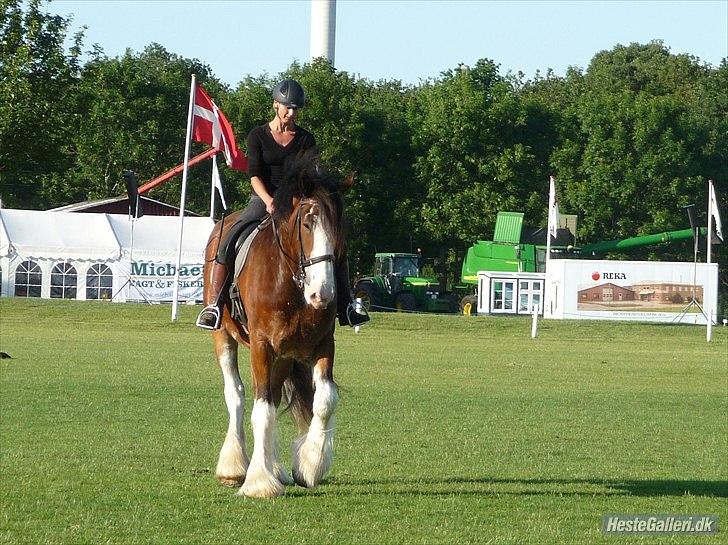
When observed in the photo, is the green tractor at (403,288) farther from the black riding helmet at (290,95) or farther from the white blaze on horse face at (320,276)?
the white blaze on horse face at (320,276)

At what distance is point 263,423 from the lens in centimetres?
980

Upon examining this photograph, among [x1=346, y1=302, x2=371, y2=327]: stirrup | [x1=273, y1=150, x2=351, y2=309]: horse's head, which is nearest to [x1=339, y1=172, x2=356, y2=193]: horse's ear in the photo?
→ [x1=273, y1=150, x2=351, y2=309]: horse's head

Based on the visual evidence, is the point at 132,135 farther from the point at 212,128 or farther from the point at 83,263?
the point at 212,128

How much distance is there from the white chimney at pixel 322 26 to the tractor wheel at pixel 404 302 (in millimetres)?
43604

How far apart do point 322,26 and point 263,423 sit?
299 ft

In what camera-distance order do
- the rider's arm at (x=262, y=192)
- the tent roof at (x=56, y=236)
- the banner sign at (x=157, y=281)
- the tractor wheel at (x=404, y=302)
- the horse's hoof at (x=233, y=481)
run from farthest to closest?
the tractor wheel at (x=404, y=302)
the banner sign at (x=157, y=281)
the tent roof at (x=56, y=236)
the horse's hoof at (x=233, y=481)
the rider's arm at (x=262, y=192)

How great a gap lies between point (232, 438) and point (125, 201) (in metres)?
56.9

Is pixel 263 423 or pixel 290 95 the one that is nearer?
pixel 263 423

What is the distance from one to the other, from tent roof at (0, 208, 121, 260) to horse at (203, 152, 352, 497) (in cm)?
4297

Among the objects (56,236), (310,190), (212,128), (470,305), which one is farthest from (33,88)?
(310,190)

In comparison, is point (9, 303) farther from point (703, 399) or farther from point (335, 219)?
point (335, 219)

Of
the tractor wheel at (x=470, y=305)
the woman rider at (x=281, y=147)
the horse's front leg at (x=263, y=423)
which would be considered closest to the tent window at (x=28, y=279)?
the tractor wheel at (x=470, y=305)

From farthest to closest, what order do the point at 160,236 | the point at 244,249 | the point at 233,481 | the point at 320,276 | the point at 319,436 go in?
the point at 160,236 < the point at 244,249 < the point at 233,481 < the point at 319,436 < the point at 320,276

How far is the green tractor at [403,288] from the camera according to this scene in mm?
58344
